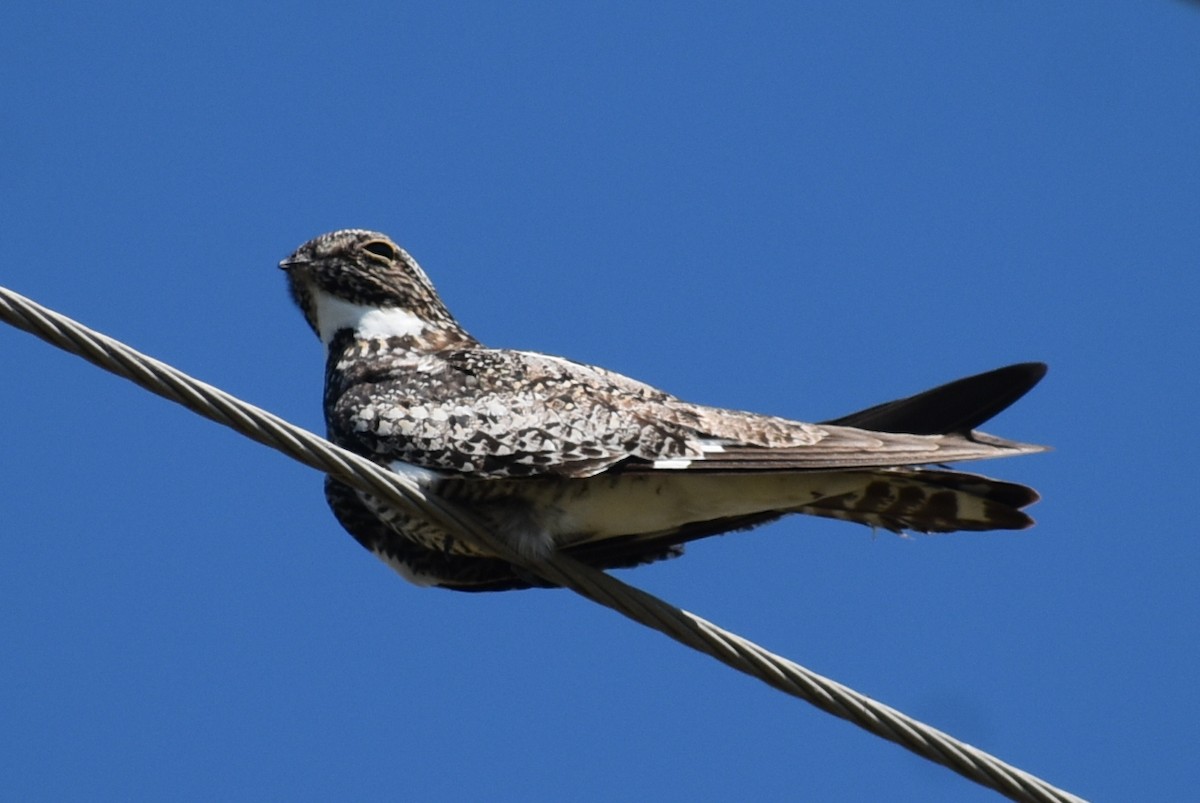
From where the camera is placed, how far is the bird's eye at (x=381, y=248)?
17.3 ft

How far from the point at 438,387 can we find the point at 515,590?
1.95ft

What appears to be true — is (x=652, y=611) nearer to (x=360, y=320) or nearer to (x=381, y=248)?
(x=360, y=320)

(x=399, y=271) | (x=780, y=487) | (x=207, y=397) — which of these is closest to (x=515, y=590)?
(x=780, y=487)

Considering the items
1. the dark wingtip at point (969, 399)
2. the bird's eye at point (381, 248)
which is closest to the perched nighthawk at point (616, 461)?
the dark wingtip at point (969, 399)

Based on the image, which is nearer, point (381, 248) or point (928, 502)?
point (928, 502)

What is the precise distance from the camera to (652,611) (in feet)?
11.6

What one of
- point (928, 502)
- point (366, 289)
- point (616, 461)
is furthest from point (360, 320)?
point (928, 502)

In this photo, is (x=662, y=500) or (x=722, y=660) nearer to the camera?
(x=722, y=660)

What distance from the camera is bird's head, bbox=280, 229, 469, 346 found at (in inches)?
203

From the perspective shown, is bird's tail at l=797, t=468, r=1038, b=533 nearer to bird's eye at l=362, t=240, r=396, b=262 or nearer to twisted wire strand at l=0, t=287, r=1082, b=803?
twisted wire strand at l=0, t=287, r=1082, b=803

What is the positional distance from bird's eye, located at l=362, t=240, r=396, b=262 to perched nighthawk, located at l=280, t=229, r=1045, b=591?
2.15ft

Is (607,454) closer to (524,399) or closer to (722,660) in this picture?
(524,399)

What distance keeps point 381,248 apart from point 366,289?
164mm

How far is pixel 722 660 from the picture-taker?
347cm
